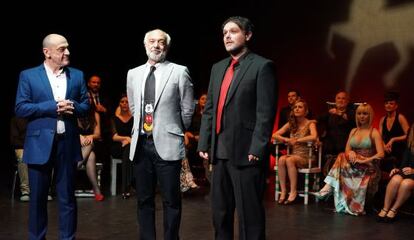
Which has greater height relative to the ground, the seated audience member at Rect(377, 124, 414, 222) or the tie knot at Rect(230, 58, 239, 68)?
the tie knot at Rect(230, 58, 239, 68)

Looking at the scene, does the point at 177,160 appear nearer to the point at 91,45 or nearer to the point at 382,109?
the point at 382,109

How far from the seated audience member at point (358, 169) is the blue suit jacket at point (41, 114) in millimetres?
2977

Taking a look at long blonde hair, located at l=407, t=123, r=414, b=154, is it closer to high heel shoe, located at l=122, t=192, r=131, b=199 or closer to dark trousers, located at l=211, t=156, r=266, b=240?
dark trousers, located at l=211, t=156, r=266, b=240

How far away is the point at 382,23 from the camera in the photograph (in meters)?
7.69

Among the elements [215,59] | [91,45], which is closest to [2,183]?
[91,45]

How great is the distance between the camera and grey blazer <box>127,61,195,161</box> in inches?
146

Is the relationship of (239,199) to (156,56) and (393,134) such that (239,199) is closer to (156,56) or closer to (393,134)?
(156,56)

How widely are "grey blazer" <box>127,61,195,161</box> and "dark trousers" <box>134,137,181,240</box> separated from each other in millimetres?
56

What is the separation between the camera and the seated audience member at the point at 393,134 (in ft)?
21.0

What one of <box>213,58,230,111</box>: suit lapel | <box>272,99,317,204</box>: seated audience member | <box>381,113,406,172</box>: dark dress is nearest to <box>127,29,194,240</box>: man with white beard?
<box>213,58,230,111</box>: suit lapel

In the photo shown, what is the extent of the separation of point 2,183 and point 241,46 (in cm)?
499

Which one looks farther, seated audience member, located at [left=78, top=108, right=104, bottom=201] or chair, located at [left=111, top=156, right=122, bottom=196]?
chair, located at [left=111, top=156, right=122, bottom=196]

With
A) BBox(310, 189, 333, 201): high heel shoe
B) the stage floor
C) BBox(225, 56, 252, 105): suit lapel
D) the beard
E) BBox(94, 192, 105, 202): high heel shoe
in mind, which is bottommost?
the stage floor

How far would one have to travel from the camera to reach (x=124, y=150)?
6.57m
